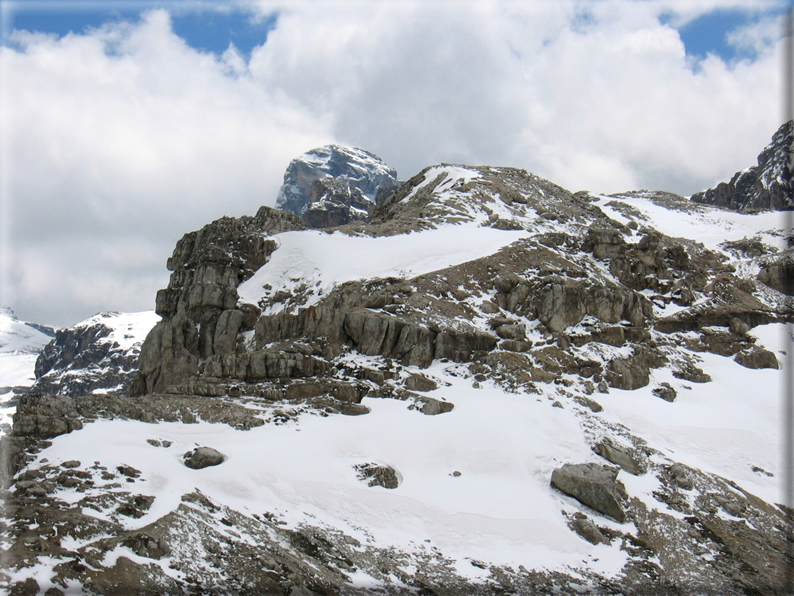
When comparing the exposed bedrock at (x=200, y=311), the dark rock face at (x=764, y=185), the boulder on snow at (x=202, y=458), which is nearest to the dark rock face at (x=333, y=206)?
the exposed bedrock at (x=200, y=311)

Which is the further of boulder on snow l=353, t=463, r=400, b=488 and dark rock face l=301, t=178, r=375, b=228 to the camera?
dark rock face l=301, t=178, r=375, b=228

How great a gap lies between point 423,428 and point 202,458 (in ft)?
39.3

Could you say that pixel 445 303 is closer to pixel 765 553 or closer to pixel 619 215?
pixel 765 553

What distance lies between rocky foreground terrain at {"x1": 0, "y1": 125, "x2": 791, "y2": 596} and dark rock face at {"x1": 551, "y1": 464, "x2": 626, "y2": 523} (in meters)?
0.11

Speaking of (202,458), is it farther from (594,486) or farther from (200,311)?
(200,311)

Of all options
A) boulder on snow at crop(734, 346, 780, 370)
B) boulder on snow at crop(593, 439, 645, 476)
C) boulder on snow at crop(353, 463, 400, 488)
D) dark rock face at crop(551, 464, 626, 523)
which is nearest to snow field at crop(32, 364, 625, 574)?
boulder on snow at crop(353, 463, 400, 488)

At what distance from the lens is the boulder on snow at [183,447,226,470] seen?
21.8m

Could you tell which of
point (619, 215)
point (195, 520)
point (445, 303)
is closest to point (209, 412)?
Answer: point (195, 520)

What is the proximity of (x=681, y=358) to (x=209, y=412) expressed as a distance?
116ft

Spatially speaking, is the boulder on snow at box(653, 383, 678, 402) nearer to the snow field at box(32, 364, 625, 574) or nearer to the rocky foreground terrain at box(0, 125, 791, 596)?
the rocky foreground terrain at box(0, 125, 791, 596)

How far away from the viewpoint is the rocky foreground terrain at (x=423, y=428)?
56.5 ft

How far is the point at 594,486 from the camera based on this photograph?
2458 cm

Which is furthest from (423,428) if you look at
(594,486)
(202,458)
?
(202,458)

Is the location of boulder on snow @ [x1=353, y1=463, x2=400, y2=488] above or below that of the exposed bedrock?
below
